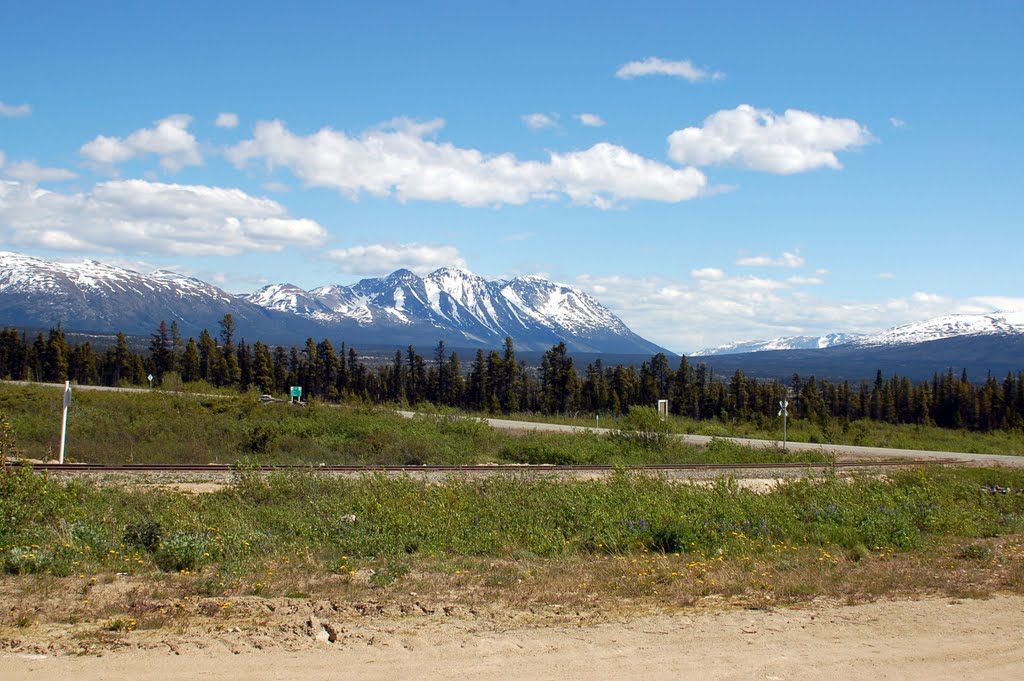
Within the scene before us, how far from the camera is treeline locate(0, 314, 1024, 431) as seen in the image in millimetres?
89812

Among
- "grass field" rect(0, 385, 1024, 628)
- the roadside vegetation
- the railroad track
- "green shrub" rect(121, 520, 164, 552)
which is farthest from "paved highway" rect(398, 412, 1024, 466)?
"green shrub" rect(121, 520, 164, 552)

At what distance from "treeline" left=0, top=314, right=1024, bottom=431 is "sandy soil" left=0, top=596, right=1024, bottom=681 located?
250 ft

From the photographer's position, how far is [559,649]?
8164 millimetres

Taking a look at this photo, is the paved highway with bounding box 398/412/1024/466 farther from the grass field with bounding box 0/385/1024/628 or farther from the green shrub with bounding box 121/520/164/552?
the green shrub with bounding box 121/520/164/552

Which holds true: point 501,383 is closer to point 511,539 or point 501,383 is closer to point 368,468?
point 368,468

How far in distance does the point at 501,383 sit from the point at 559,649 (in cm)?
8487

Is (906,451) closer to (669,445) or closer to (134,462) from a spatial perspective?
(669,445)

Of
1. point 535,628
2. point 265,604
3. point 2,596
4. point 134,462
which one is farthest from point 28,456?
point 535,628

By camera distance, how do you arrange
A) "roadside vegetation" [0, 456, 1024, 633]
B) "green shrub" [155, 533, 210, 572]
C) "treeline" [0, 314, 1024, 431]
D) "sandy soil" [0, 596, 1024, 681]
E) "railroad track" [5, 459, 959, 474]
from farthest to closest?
"treeline" [0, 314, 1024, 431] → "railroad track" [5, 459, 959, 474] → "green shrub" [155, 533, 210, 572] → "roadside vegetation" [0, 456, 1024, 633] → "sandy soil" [0, 596, 1024, 681]

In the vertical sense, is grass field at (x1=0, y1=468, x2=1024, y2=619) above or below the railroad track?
above

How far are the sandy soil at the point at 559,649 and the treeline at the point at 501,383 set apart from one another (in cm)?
7611

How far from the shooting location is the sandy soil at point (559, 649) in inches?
295

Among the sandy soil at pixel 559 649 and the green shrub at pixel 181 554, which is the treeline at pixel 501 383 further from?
the sandy soil at pixel 559 649

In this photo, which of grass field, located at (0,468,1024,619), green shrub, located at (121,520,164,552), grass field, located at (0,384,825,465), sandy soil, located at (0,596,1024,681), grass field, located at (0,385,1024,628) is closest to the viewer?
sandy soil, located at (0,596,1024,681)
